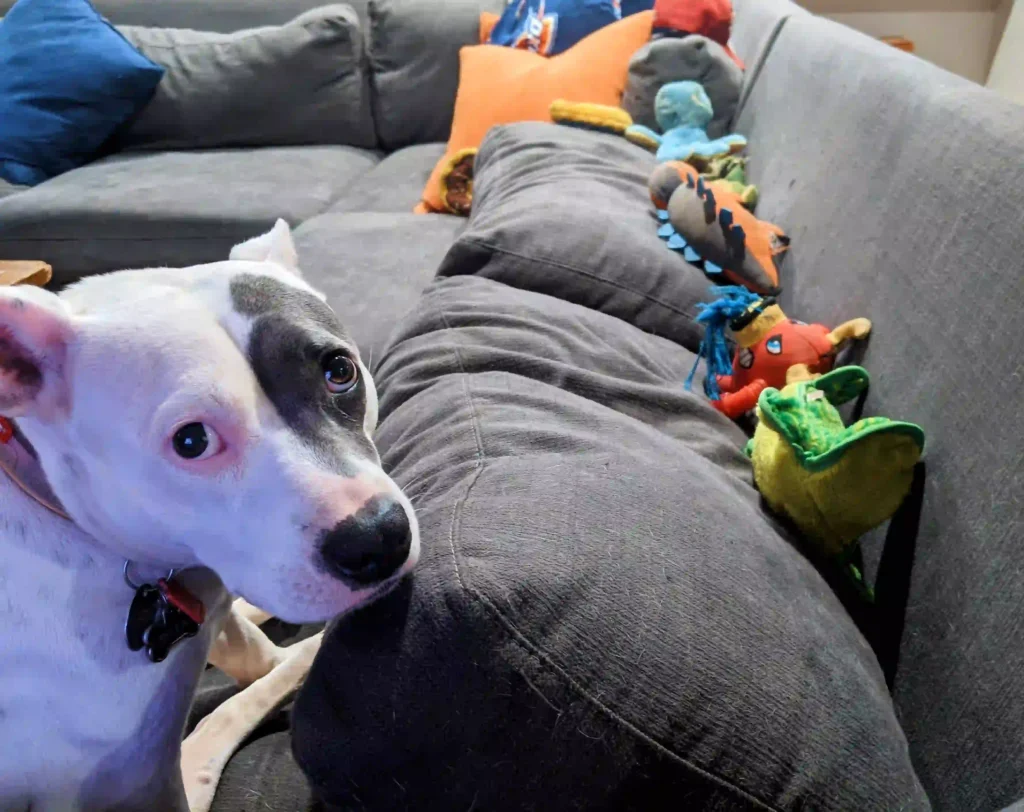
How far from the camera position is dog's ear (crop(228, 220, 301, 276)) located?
902 mm

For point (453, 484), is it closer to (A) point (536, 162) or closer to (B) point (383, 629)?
(B) point (383, 629)

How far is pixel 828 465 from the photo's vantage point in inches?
30.0

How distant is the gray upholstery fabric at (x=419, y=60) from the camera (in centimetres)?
290

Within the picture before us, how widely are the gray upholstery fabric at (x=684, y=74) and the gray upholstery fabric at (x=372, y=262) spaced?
0.61m

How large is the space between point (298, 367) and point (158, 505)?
0.18m

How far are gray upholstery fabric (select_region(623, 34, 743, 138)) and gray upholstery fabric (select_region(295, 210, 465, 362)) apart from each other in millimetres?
614

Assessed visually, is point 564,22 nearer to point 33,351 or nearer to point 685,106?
point 685,106

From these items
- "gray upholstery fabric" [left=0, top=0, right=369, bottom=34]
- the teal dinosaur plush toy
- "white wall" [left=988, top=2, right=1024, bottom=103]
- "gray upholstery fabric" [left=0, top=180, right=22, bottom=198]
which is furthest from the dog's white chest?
"white wall" [left=988, top=2, right=1024, bottom=103]

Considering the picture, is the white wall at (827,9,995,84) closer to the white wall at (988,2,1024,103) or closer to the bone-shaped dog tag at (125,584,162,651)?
the white wall at (988,2,1024,103)

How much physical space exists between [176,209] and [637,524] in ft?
7.54

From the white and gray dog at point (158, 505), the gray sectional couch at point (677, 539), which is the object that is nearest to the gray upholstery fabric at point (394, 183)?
the gray sectional couch at point (677, 539)

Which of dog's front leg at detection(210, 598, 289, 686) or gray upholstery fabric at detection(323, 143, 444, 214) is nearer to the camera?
dog's front leg at detection(210, 598, 289, 686)

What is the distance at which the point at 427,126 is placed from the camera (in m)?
3.01

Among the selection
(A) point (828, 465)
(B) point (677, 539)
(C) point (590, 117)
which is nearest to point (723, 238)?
(A) point (828, 465)
